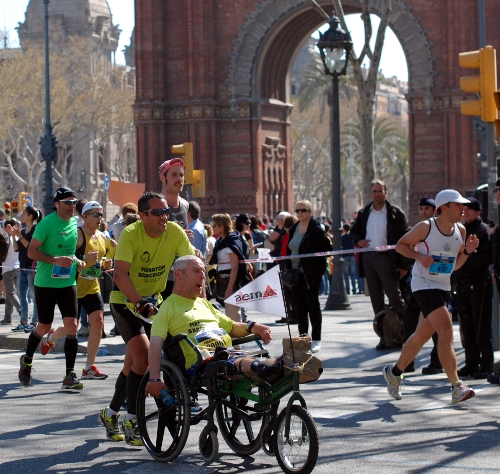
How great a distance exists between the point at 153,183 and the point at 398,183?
71.2 meters

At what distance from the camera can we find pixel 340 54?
21.6 m

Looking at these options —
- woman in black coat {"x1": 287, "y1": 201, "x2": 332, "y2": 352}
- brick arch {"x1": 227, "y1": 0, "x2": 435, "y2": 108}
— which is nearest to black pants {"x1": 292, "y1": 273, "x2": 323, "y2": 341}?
woman in black coat {"x1": 287, "y1": 201, "x2": 332, "y2": 352}

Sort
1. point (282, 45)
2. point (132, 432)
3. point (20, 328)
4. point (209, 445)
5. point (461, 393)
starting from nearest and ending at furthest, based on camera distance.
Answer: point (209, 445) < point (132, 432) < point (461, 393) < point (20, 328) < point (282, 45)

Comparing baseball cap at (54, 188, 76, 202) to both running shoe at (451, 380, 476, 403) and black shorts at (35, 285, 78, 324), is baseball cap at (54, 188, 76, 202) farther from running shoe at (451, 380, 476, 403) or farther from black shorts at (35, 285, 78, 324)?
running shoe at (451, 380, 476, 403)

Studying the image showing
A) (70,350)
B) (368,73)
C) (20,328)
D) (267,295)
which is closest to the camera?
(267,295)

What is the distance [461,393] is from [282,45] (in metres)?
33.5

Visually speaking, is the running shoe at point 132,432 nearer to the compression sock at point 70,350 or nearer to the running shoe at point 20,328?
the compression sock at point 70,350

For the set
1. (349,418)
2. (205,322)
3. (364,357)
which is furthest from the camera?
(364,357)

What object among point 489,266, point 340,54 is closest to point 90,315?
point 489,266

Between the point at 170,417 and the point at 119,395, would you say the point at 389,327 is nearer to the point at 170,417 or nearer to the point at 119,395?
the point at 119,395

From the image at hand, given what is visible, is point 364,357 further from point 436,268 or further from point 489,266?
point 436,268

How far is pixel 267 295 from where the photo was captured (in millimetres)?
8523

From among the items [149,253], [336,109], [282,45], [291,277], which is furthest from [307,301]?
[282,45]

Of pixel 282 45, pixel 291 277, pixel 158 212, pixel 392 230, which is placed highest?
pixel 282 45
